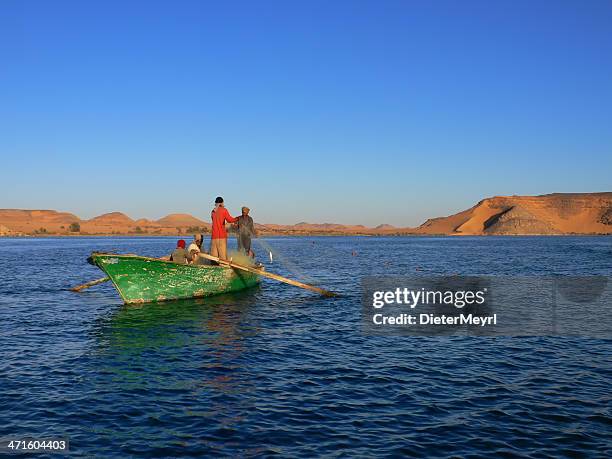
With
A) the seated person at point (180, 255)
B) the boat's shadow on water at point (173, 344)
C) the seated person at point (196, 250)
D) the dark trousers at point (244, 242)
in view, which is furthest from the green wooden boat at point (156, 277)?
the dark trousers at point (244, 242)

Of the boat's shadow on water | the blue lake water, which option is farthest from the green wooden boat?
the blue lake water

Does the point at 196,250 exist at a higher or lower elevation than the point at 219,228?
lower

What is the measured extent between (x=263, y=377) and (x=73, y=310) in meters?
12.9

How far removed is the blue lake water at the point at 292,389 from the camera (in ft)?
25.9

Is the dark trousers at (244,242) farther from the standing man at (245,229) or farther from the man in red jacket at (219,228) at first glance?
the man in red jacket at (219,228)

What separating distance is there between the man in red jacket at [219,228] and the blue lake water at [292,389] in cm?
499

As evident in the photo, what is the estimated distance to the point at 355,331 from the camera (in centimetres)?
1666

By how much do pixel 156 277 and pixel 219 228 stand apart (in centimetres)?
348

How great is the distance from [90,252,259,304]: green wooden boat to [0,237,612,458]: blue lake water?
240 cm

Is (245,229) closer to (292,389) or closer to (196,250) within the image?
(196,250)

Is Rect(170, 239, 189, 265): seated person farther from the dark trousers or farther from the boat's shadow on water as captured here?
the dark trousers

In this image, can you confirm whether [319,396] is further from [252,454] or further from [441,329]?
[441,329]

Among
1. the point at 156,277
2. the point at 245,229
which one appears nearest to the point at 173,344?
the point at 156,277

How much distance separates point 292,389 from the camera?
34.2 feet
